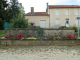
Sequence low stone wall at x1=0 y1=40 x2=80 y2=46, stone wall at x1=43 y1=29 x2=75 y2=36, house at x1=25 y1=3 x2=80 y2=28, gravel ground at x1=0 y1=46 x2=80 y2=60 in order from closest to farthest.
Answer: gravel ground at x1=0 y1=46 x2=80 y2=60 < low stone wall at x1=0 y1=40 x2=80 y2=46 < stone wall at x1=43 y1=29 x2=75 y2=36 < house at x1=25 y1=3 x2=80 y2=28

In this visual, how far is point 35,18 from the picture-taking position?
93.5ft

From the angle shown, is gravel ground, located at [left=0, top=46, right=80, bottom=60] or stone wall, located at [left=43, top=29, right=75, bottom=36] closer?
gravel ground, located at [left=0, top=46, right=80, bottom=60]

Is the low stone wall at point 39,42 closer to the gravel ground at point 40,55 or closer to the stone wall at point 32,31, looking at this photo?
the gravel ground at point 40,55

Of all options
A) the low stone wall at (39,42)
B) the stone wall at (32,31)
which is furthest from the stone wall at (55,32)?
the low stone wall at (39,42)

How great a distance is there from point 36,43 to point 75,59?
5.03 meters

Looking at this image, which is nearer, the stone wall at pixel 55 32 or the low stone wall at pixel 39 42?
the low stone wall at pixel 39 42

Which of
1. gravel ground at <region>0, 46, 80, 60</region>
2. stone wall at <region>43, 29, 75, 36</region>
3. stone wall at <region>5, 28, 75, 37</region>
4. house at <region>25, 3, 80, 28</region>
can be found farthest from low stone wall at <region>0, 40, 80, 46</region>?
house at <region>25, 3, 80, 28</region>

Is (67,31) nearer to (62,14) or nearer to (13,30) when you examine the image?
(13,30)

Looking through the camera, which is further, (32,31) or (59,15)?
(59,15)

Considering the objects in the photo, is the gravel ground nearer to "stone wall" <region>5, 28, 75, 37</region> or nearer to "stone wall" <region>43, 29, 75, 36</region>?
"stone wall" <region>5, 28, 75, 37</region>

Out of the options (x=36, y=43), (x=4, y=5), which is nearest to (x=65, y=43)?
(x=36, y=43)

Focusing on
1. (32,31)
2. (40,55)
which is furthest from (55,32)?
(40,55)

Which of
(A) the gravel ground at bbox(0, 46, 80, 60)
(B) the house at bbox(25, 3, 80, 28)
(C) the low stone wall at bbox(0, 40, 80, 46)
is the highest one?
(B) the house at bbox(25, 3, 80, 28)

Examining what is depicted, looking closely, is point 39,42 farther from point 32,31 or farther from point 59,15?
point 59,15
